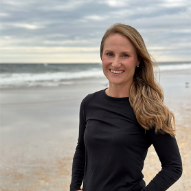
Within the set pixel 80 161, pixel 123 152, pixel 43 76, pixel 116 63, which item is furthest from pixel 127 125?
pixel 43 76

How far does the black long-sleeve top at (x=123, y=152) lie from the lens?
5.98 ft

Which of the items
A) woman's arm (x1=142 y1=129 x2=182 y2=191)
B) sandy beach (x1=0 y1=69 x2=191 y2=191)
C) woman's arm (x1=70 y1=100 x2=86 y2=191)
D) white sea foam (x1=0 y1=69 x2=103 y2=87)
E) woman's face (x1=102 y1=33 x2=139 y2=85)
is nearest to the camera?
woman's arm (x1=142 y1=129 x2=182 y2=191)

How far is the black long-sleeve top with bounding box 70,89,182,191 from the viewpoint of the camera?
1.82 meters

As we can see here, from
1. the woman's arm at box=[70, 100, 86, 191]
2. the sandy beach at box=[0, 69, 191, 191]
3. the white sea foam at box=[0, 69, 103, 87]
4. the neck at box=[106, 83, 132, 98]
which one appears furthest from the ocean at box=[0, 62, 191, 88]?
the neck at box=[106, 83, 132, 98]

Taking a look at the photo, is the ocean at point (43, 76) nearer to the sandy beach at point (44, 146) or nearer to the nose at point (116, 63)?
the sandy beach at point (44, 146)

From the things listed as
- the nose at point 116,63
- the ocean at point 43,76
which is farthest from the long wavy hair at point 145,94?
the ocean at point 43,76

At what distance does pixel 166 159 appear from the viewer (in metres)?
1.82

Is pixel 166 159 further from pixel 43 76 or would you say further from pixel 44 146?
pixel 43 76

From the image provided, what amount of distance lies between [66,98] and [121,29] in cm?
974

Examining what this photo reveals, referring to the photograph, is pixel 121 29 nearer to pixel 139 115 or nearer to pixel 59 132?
pixel 139 115

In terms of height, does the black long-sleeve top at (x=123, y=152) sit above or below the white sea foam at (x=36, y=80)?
above

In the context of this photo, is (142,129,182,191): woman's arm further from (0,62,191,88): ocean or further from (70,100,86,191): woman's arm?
(0,62,191,88): ocean

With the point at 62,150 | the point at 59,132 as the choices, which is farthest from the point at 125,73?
the point at 59,132

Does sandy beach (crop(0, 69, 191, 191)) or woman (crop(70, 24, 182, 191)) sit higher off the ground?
woman (crop(70, 24, 182, 191))
